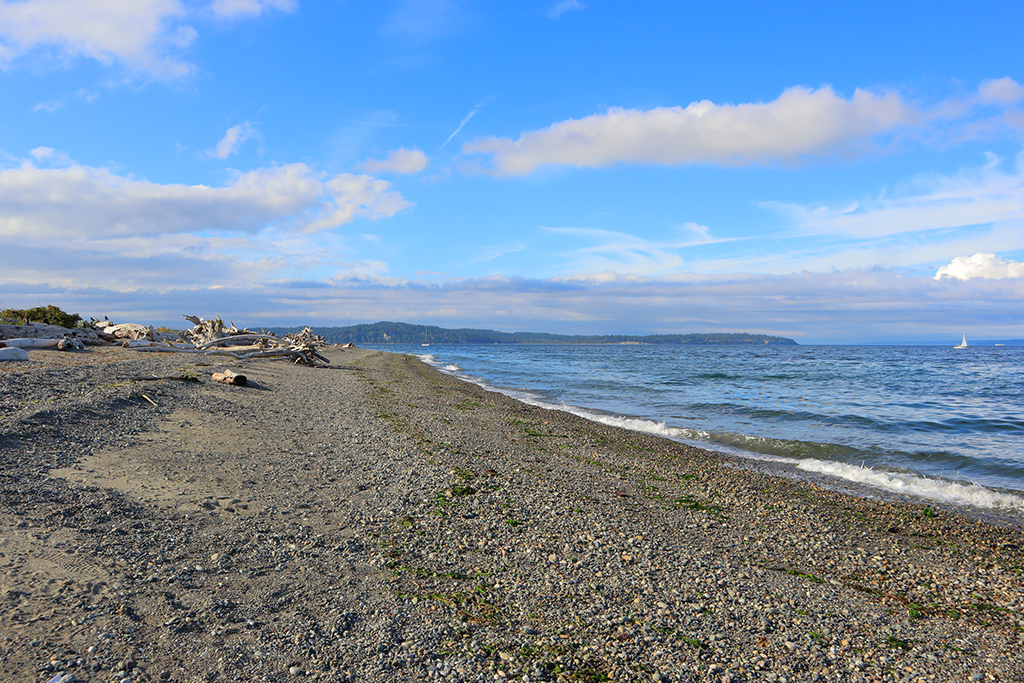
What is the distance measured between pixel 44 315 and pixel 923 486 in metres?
41.0

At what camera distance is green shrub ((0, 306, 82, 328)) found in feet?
98.5

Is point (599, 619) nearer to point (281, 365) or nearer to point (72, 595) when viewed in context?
point (72, 595)

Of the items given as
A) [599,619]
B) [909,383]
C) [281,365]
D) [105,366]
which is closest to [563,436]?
[599,619]

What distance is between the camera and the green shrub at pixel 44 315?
98.5ft

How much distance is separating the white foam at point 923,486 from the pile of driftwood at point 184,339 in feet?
84.7

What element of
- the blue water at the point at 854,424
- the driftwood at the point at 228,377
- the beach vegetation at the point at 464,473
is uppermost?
the driftwood at the point at 228,377

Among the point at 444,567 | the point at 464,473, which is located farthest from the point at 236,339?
the point at 444,567

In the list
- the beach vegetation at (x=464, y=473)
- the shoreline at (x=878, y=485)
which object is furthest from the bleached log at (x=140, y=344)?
the shoreline at (x=878, y=485)

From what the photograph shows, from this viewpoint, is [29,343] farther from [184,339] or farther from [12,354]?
[184,339]

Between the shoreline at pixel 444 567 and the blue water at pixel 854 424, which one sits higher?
the shoreline at pixel 444 567

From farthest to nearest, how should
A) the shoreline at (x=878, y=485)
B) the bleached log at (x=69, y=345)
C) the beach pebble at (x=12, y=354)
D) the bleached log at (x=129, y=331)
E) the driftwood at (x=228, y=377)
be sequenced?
1. the bleached log at (x=129, y=331)
2. the bleached log at (x=69, y=345)
3. the beach pebble at (x=12, y=354)
4. the driftwood at (x=228, y=377)
5. the shoreline at (x=878, y=485)

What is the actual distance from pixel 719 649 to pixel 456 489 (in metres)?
4.68

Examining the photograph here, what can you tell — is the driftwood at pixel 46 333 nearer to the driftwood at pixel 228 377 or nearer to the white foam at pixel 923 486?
the driftwood at pixel 228 377

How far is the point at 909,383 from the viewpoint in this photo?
121ft
